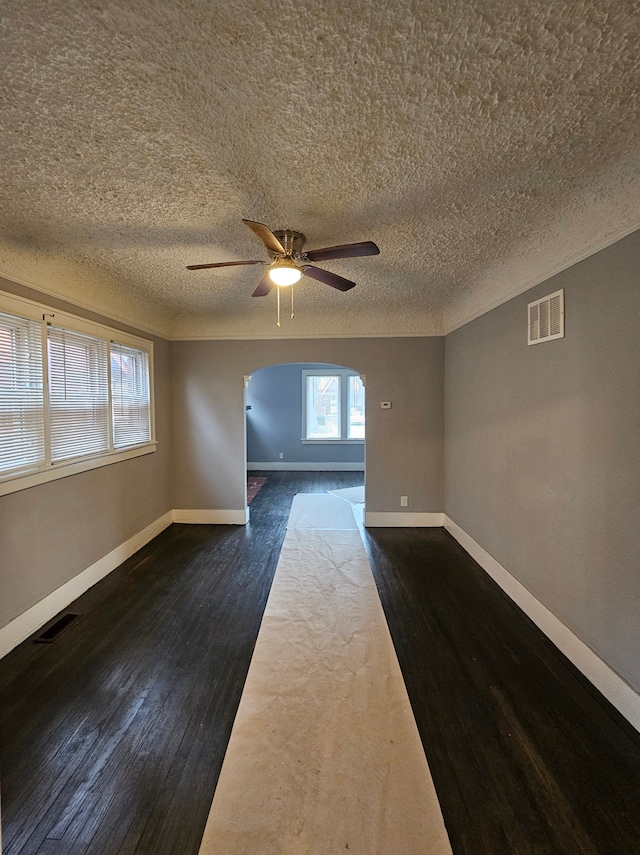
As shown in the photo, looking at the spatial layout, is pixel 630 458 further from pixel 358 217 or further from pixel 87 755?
pixel 87 755

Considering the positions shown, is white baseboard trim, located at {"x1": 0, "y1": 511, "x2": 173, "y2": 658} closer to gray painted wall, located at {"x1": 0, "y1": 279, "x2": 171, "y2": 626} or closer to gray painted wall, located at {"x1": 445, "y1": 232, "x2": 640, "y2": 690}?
gray painted wall, located at {"x1": 0, "y1": 279, "x2": 171, "y2": 626}

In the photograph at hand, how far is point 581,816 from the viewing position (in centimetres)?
131

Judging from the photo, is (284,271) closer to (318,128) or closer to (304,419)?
(318,128)

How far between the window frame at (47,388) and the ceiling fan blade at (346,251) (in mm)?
1904

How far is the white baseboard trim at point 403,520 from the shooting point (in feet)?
14.2

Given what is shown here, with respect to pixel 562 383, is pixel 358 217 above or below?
above

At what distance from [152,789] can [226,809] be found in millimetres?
324

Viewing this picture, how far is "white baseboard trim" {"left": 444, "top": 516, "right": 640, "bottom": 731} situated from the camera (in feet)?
5.57

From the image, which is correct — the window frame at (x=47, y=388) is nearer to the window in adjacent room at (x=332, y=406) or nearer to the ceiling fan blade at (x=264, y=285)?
the ceiling fan blade at (x=264, y=285)

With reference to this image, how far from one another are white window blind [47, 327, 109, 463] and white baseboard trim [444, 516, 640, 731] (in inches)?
140

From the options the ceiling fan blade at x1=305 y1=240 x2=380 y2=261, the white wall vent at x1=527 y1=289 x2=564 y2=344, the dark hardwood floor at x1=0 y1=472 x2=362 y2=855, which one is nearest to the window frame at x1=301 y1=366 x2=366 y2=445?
the dark hardwood floor at x1=0 y1=472 x2=362 y2=855

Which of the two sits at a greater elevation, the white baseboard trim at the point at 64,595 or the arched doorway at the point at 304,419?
the arched doorway at the point at 304,419

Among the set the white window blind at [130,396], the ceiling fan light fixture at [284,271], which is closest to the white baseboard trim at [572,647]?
the ceiling fan light fixture at [284,271]

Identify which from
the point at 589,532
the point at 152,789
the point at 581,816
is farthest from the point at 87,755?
the point at 589,532
